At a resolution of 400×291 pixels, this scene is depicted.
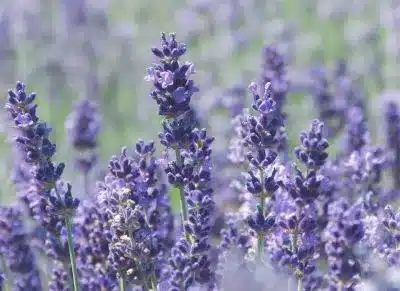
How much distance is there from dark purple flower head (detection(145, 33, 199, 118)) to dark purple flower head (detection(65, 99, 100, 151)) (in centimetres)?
226

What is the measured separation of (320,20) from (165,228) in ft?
26.1

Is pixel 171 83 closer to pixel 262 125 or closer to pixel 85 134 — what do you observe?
pixel 262 125

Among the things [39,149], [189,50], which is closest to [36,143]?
[39,149]

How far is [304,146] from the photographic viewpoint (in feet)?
11.2

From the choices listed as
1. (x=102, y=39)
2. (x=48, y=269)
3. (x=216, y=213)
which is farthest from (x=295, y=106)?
(x=48, y=269)

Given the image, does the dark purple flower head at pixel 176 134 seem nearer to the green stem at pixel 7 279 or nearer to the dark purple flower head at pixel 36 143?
the dark purple flower head at pixel 36 143

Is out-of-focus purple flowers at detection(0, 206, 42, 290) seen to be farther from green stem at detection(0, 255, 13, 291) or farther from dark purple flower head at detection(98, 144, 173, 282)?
dark purple flower head at detection(98, 144, 173, 282)

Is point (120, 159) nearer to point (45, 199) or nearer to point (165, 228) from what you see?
point (45, 199)

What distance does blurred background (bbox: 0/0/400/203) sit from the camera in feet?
29.7

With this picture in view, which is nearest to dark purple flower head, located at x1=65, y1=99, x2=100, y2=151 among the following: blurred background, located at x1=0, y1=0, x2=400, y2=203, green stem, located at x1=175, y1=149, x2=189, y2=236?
green stem, located at x1=175, y1=149, x2=189, y2=236

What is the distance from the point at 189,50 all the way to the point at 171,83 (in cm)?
748

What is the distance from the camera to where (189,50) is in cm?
1073

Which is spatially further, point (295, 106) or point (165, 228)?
point (295, 106)

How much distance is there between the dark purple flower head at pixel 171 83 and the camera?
3.29 metres
